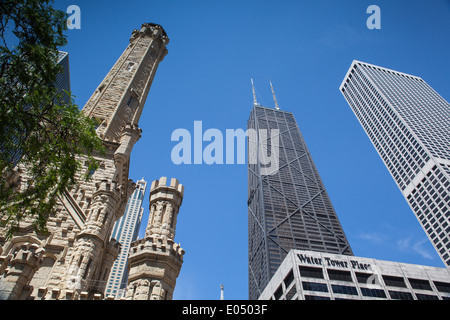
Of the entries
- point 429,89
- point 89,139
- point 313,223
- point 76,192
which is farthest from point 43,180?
point 429,89

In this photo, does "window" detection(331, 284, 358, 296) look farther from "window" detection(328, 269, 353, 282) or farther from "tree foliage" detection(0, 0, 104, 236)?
"tree foliage" detection(0, 0, 104, 236)

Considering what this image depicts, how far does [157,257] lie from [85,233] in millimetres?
4442

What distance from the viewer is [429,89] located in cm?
16812

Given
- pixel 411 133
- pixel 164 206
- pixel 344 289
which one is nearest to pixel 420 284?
pixel 344 289

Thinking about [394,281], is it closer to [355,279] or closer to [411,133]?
[355,279]

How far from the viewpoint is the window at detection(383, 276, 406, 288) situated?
70975 mm

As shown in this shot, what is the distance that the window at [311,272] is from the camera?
69.6 meters

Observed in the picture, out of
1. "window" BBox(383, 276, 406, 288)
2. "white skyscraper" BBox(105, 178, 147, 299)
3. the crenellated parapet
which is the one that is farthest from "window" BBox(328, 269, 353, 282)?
"white skyscraper" BBox(105, 178, 147, 299)

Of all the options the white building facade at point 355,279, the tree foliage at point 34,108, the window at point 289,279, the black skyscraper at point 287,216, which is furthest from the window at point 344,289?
the tree foliage at point 34,108

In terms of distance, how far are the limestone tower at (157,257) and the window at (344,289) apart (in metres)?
65.3

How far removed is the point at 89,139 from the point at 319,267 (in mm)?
70396

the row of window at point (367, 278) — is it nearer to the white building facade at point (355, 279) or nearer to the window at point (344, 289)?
the white building facade at point (355, 279)

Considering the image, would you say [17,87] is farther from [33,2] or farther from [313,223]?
[313,223]
